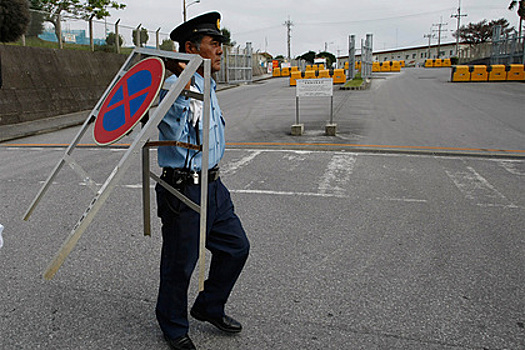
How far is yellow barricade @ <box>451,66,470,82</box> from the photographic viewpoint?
29.9 metres

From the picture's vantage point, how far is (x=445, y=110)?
15438 mm

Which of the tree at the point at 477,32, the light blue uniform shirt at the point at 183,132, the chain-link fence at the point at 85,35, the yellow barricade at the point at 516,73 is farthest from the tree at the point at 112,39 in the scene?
the tree at the point at 477,32

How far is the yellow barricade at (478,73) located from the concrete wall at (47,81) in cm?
2251

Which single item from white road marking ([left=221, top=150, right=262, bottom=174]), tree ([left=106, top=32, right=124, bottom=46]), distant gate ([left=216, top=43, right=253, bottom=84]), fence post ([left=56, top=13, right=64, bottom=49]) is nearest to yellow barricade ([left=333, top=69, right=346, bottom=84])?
distant gate ([left=216, top=43, right=253, bottom=84])

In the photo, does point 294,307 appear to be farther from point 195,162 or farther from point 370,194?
point 370,194

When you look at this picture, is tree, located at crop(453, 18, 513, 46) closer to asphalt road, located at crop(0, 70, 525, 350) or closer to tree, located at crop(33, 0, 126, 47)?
tree, located at crop(33, 0, 126, 47)

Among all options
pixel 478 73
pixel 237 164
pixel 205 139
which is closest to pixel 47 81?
pixel 237 164

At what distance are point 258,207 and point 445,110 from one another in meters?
11.9

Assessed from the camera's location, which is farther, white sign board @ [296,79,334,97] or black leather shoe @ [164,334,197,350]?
white sign board @ [296,79,334,97]

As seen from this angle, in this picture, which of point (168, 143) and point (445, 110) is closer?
point (168, 143)

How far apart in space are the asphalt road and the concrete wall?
725 cm

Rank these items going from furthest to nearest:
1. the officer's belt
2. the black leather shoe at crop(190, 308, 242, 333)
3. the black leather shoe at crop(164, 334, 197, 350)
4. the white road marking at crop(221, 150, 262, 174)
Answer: the white road marking at crop(221, 150, 262, 174) < the black leather shoe at crop(190, 308, 242, 333) < the black leather shoe at crop(164, 334, 197, 350) < the officer's belt

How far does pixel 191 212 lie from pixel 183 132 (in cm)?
44

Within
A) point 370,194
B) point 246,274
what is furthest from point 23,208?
point 370,194
